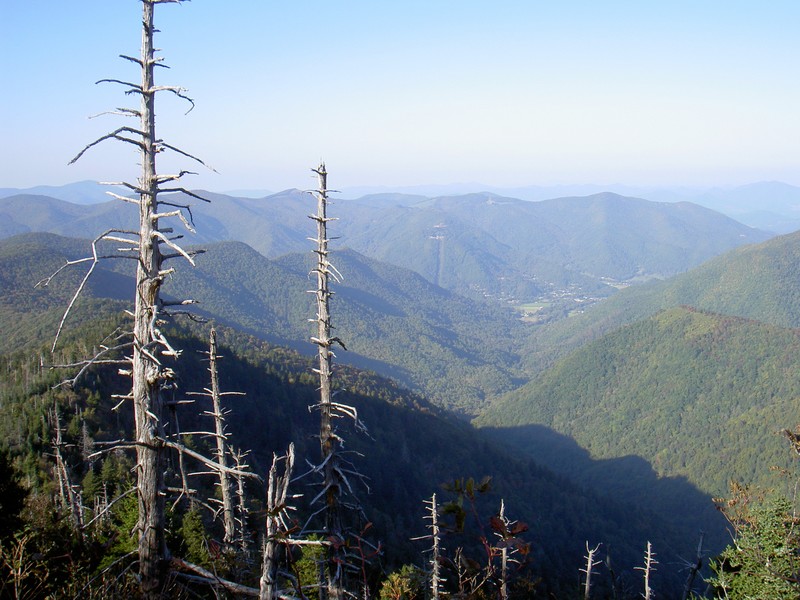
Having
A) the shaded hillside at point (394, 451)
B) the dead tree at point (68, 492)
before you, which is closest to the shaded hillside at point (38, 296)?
the shaded hillside at point (394, 451)

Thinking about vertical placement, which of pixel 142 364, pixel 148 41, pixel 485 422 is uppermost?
pixel 148 41

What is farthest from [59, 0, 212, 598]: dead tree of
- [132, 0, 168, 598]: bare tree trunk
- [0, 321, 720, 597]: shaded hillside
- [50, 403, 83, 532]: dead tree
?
[0, 321, 720, 597]: shaded hillside

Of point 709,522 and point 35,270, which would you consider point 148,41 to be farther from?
point 35,270

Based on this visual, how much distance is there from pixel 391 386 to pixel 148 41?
126945 mm

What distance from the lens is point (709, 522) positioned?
336 feet

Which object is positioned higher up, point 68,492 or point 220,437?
point 220,437

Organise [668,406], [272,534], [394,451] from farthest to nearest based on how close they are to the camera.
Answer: [668,406], [394,451], [272,534]

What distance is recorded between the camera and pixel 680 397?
518ft

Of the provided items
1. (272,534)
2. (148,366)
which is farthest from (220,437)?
(272,534)

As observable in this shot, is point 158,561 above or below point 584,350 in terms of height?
above

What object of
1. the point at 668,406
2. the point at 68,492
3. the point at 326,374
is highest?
the point at 326,374

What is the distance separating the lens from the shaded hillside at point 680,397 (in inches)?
4828

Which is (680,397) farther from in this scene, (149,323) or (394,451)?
(149,323)

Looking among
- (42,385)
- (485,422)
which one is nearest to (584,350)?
(485,422)
